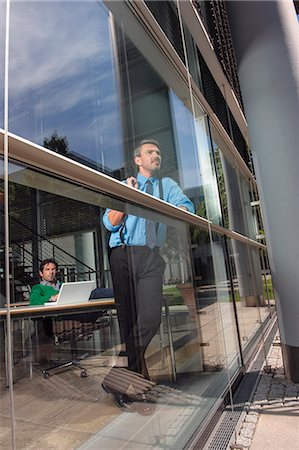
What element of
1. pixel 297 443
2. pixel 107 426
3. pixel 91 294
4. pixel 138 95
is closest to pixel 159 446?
pixel 107 426

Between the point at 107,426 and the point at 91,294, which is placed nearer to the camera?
the point at 107,426

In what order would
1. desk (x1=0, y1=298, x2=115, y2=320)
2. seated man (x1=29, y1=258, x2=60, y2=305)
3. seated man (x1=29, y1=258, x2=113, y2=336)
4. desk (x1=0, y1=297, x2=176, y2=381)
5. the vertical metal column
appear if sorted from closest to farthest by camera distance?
1. desk (x1=0, y1=297, x2=176, y2=381)
2. desk (x1=0, y1=298, x2=115, y2=320)
3. the vertical metal column
4. seated man (x1=29, y1=258, x2=113, y2=336)
5. seated man (x1=29, y1=258, x2=60, y2=305)

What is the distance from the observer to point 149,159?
2.10 meters

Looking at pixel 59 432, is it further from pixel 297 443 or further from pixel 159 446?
pixel 297 443

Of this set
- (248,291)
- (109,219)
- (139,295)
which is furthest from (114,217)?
(248,291)

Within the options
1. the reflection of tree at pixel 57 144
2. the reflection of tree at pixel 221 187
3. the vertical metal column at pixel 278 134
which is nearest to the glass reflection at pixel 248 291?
the reflection of tree at pixel 221 187

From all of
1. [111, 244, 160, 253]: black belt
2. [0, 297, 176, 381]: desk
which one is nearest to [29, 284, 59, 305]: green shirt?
[0, 297, 176, 381]: desk

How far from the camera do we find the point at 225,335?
303 cm

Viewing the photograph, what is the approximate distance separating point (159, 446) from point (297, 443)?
0.81 meters

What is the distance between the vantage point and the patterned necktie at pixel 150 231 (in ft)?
6.39

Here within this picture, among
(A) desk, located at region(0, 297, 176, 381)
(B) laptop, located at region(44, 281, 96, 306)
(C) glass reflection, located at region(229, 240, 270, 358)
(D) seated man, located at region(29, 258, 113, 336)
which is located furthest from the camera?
(C) glass reflection, located at region(229, 240, 270, 358)

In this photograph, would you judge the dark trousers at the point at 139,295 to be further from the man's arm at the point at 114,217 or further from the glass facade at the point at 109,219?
the man's arm at the point at 114,217

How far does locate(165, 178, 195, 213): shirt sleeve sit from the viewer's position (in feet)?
7.13

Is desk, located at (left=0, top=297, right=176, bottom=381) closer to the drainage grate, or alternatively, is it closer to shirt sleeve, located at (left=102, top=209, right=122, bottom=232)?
the drainage grate
